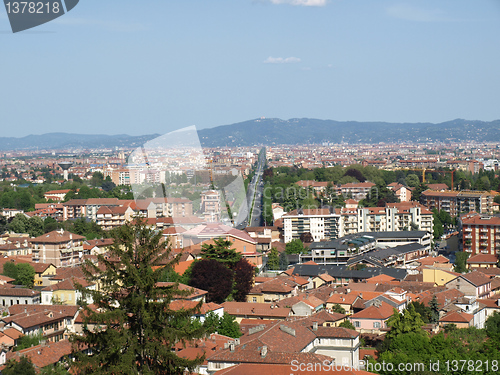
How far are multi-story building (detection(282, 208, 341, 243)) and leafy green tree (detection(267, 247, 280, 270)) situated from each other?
12.5 ft

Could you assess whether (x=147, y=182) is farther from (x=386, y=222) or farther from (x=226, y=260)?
(x=386, y=222)

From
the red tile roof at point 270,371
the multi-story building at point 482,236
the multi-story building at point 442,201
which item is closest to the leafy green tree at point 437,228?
the multi-story building at point 442,201

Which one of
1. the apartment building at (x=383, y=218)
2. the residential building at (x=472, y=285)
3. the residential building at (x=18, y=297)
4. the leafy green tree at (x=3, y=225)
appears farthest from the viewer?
the leafy green tree at (x=3, y=225)

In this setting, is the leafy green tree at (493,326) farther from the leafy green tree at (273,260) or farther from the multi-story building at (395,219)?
the multi-story building at (395,219)

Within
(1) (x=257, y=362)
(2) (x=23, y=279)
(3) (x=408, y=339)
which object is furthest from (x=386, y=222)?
(1) (x=257, y=362)

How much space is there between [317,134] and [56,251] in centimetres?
12134

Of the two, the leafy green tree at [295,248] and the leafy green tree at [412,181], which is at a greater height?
the leafy green tree at [412,181]

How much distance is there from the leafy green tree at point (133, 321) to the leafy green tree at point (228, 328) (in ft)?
19.1

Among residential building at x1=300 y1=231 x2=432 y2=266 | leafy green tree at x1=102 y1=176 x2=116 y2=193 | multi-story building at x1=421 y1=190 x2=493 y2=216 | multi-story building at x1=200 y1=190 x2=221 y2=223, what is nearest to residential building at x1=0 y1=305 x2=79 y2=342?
multi-story building at x1=200 y1=190 x2=221 y2=223

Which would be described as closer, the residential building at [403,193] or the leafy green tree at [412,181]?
the residential building at [403,193]

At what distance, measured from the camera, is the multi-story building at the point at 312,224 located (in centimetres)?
2375

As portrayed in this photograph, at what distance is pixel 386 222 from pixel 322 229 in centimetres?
302

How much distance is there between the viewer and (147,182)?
20.7 m

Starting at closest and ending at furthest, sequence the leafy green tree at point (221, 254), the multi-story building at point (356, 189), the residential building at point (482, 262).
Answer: the leafy green tree at point (221, 254)
the residential building at point (482, 262)
the multi-story building at point (356, 189)
